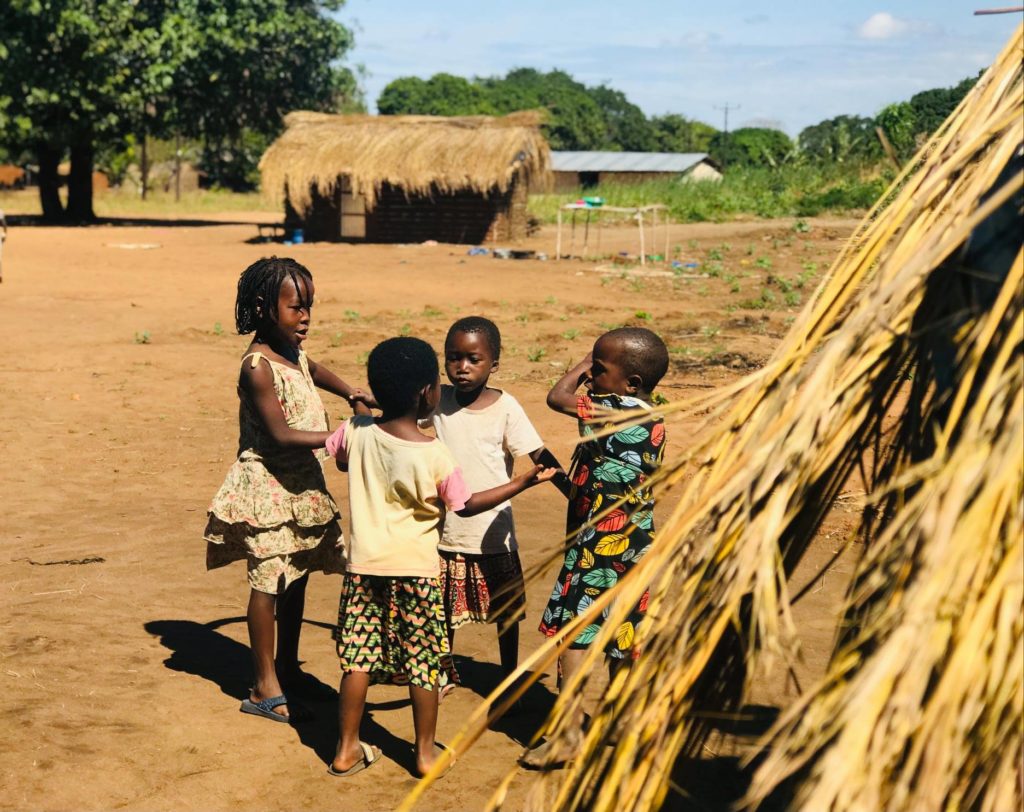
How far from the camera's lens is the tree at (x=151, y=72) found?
27.5 metres

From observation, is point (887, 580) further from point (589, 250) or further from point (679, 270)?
point (589, 250)

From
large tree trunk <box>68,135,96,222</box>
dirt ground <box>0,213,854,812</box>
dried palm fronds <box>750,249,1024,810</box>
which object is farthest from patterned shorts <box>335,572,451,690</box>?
large tree trunk <box>68,135,96,222</box>

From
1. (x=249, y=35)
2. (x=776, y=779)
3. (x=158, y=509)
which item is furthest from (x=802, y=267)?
(x=776, y=779)

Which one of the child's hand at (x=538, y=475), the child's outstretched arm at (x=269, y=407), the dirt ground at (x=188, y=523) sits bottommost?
the dirt ground at (x=188, y=523)

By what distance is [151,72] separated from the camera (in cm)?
2841

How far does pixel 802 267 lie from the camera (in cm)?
1975

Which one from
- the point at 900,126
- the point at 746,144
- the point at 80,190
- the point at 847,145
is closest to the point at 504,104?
the point at 746,144

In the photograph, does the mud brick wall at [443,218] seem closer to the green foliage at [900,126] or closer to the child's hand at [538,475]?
the green foliage at [900,126]

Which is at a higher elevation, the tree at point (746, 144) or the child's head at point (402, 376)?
the tree at point (746, 144)

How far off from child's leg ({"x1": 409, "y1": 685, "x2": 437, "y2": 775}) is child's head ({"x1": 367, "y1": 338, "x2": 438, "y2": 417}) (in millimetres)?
851

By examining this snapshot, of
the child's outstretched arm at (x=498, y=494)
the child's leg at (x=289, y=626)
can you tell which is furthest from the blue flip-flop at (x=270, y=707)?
the child's outstretched arm at (x=498, y=494)

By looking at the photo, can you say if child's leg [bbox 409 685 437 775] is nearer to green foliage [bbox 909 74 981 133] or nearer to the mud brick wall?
green foliage [bbox 909 74 981 133]

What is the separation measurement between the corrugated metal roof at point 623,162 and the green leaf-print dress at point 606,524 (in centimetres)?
5315

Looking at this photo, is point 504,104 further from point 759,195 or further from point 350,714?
point 350,714
